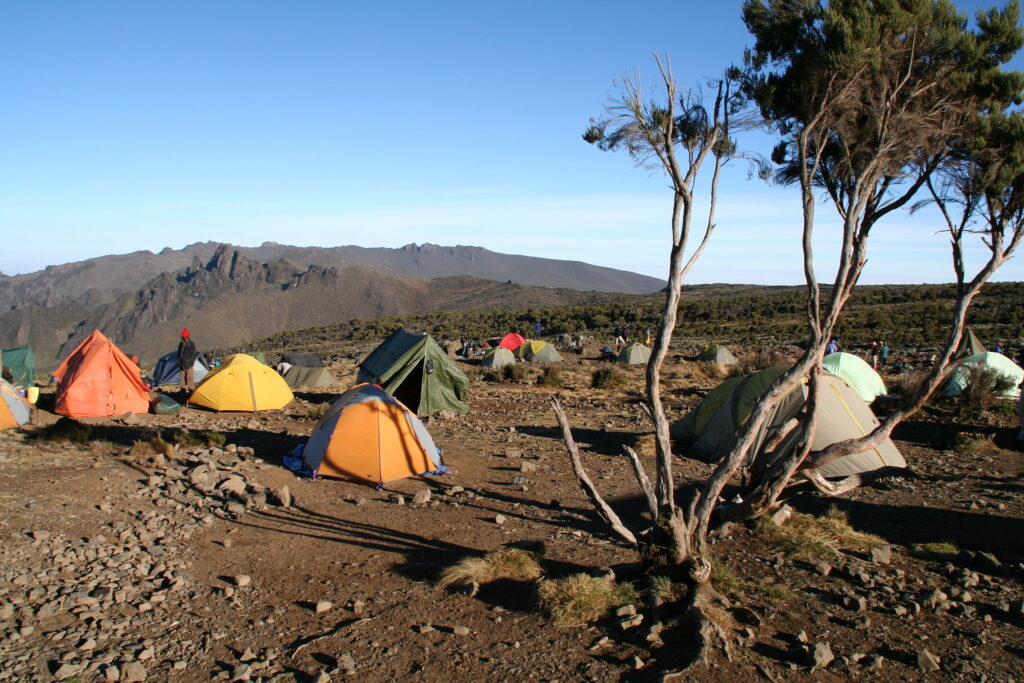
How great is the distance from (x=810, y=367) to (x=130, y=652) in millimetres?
5636

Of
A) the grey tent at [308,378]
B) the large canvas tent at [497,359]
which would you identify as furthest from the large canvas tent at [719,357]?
the grey tent at [308,378]

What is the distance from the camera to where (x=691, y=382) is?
2119 cm

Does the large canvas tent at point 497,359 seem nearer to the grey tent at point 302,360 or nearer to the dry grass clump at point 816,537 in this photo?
the grey tent at point 302,360

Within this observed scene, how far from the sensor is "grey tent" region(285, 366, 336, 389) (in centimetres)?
1961

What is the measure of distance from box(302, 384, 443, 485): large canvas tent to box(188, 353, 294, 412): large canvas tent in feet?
18.6

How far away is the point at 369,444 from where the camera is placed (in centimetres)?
939

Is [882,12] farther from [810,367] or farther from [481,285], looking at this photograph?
[481,285]

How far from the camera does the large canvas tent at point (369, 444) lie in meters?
9.34

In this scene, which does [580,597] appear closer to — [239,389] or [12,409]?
[12,409]

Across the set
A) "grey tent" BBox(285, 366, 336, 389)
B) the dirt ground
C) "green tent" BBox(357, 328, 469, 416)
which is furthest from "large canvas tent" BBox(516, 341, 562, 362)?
the dirt ground

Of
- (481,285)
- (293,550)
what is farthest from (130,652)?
(481,285)

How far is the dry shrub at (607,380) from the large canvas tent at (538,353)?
22.3 feet

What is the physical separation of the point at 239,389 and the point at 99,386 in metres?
2.60

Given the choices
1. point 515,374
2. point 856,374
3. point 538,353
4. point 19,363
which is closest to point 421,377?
point 515,374
